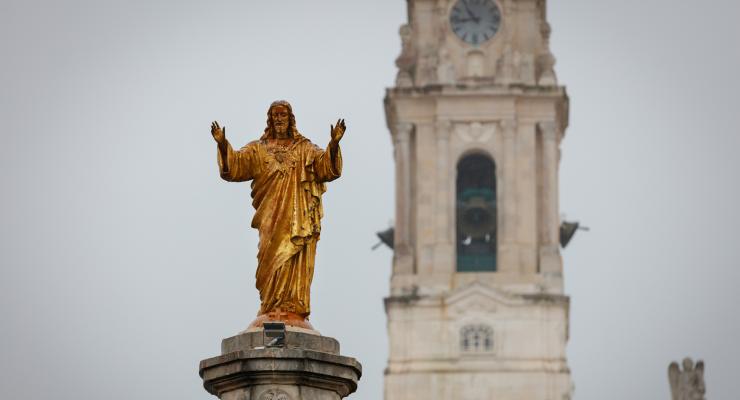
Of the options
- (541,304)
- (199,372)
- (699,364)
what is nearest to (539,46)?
(541,304)

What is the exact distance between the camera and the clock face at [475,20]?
98312 millimetres

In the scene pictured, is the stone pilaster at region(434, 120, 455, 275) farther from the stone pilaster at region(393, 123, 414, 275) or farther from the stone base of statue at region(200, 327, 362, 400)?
the stone base of statue at region(200, 327, 362, 400)

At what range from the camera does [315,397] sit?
81.4ft

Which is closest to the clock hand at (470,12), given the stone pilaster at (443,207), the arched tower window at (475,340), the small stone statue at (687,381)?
the stone pilaster at (443,207)

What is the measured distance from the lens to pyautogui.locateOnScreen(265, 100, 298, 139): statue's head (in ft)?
85.1

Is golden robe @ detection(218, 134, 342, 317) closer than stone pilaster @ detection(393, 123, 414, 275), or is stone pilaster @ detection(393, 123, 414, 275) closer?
golden robe @ detection(218, 134, 342, 317)

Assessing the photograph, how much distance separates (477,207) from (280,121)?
72578mm

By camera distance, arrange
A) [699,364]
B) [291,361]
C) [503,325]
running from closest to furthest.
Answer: [291,361] → [699,364] → [503,325]

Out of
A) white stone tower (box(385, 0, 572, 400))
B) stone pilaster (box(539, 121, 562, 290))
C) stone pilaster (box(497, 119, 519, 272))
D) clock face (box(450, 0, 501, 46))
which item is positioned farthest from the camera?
clock face (box(450, 0, 501, 46))

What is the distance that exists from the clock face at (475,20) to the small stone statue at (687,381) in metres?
23.0

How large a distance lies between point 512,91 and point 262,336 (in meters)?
72.4

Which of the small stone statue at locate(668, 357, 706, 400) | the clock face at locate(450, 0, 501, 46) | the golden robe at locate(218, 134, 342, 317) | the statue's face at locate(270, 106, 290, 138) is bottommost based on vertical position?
the golden robe at locate(218, 134, 342, 317)

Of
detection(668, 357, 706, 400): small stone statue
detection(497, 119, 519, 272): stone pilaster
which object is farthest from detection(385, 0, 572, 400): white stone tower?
detection(668, 357, 706, 400): small stone statue

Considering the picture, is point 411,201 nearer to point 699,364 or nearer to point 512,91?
point 512,91
